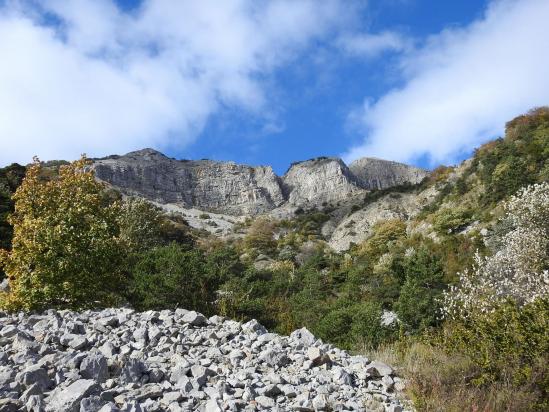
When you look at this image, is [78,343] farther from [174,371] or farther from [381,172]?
[381,172]

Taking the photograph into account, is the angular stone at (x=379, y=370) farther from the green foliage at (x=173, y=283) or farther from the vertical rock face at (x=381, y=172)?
the vertical rock face at (x=381, y=172)

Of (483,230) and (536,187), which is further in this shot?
(483,230)

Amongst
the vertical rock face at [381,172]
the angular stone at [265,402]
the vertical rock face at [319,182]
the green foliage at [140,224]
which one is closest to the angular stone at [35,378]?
the angular stone at [265,402]

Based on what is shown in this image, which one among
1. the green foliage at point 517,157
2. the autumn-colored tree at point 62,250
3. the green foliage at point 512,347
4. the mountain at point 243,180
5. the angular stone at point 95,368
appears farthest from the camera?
the mountain at point 243,180

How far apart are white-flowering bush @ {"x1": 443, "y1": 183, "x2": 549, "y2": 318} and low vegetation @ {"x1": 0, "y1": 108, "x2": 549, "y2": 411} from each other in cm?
4

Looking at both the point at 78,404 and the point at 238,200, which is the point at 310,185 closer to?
the point at 238,200

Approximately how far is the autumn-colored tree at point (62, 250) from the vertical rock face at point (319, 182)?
3598 inches

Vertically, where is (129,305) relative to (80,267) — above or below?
below

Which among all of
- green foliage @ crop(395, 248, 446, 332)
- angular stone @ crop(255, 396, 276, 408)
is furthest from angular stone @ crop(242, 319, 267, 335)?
green foliage @ crop(395, 248, 446, 332)

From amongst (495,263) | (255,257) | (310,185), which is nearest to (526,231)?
(495,263)

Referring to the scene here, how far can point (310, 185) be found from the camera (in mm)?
116500

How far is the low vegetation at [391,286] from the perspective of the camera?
21.0 ft

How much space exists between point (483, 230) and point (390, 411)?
2346 cm

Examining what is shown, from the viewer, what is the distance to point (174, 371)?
6.04 m
